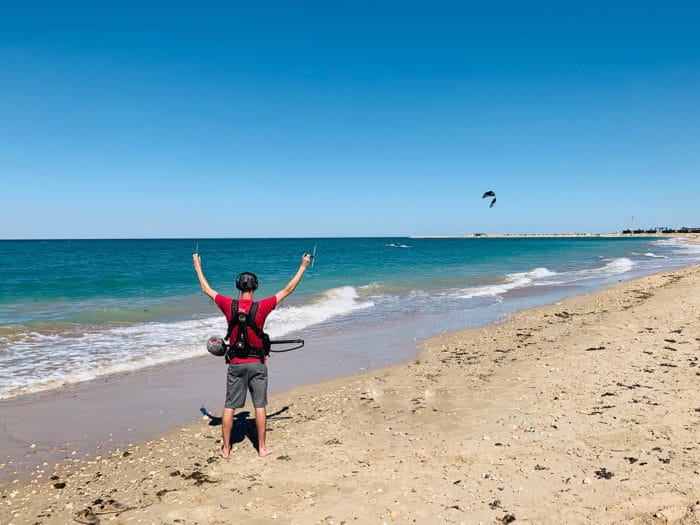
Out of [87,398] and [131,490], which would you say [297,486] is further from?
[87,398]

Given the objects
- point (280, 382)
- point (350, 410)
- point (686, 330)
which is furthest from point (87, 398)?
point (686, 330)

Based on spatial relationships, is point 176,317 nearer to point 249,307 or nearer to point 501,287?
point 249,307

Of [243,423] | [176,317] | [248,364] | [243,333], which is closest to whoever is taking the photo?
[243,333]

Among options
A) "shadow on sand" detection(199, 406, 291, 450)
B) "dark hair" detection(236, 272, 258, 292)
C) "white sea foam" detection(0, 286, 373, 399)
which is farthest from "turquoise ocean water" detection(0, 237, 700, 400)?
"shadow on sand" detection(199, 406, 291, 450)

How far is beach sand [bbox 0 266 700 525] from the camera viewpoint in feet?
13.6

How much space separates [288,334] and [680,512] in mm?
11095

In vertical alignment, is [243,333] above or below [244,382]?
above

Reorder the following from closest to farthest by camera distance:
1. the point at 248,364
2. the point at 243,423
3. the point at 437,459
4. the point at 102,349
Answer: the point at 437,459 → the point at 248,364 → the point at 243,423 → the point at 102,349

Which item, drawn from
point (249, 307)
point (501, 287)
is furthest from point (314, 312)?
point (501, 287)

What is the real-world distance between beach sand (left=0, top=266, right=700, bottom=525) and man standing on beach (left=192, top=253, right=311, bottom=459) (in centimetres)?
40

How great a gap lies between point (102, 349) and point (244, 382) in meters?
8.20

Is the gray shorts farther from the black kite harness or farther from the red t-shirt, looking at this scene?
the red t-shirt

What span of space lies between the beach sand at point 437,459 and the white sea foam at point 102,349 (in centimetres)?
425

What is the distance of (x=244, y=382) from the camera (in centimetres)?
543
